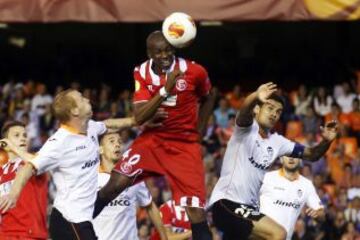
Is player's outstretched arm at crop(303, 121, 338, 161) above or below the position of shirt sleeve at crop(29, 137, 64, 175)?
below

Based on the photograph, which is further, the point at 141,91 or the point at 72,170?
the point at 141,91

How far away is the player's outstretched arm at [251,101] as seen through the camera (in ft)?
31.7

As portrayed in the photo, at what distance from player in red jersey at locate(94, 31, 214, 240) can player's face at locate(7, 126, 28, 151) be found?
91 cm

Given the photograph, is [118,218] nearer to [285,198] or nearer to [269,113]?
[269,113]

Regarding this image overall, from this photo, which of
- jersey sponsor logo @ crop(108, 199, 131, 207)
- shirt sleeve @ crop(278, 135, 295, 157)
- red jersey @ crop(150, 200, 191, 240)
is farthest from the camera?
red jersey @ crop(150, 200, 191, 240)

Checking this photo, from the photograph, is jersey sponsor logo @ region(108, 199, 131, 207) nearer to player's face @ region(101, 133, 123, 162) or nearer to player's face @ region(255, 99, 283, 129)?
player's face @ region(101, 133, 123, 162)

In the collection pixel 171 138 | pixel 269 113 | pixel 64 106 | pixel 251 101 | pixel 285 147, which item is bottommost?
pixel 285 147

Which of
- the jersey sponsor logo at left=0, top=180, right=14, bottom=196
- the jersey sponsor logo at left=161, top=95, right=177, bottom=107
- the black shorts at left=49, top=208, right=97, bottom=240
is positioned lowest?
the black shorts at left=49, top=208, right=97, bottom=240

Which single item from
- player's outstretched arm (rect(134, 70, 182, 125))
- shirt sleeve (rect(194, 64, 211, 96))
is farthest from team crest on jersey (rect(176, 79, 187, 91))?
player's outstretched arm (rect(134, 70, 182, 125))

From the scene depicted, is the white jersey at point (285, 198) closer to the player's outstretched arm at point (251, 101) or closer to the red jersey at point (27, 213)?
the player's outstretched arm at point (251, 101)

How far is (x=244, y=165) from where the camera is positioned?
10.7 m

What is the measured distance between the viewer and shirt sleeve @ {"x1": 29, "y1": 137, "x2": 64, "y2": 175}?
9.41 m

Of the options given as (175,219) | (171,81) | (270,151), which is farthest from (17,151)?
(175,219)

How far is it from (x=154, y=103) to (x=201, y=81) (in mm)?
604
